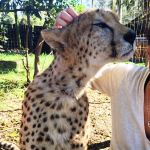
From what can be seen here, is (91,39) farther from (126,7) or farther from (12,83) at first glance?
(126,7)

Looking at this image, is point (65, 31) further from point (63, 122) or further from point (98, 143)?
point (98, 143)

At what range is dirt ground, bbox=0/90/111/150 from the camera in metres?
2.54

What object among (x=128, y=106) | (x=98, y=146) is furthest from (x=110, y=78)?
(x=98, y=146)

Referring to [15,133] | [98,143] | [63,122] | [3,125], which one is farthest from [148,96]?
[3,125]

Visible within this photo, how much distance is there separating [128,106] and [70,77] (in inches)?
9.1

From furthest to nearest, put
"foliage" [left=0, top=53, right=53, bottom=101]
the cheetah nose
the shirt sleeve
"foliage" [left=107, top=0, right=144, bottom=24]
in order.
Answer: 1. "foliage" [left=0, top=53, right=53, bottom=101]
2. "foliage" [left=107, top=0, right=144, bottom=24]
3. the shirt sleeve
4. the cheetah nose

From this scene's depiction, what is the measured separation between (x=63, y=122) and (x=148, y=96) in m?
0.31

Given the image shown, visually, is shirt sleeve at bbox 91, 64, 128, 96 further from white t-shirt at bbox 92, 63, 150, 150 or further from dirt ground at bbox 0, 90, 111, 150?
dirt ground at bbox 0, 90, 111, 150

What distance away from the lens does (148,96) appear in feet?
4.49

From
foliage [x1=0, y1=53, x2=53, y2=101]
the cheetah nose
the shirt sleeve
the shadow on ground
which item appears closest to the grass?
foliage [x1=0, y1=53, x2=53, y2=101]

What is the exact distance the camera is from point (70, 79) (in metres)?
1.43

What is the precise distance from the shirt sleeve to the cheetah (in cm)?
7

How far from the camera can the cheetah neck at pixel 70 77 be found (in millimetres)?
1420

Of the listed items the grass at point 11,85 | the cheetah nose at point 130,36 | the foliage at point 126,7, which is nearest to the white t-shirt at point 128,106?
the cheetah nose at point 130,36
